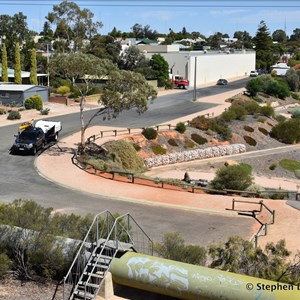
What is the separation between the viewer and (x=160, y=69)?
250 feet

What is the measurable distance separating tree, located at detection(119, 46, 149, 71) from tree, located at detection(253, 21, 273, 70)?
161 feet

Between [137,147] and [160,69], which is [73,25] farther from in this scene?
[137,147]

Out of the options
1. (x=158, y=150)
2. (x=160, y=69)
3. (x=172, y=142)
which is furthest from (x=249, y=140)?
(x=160, y=69)

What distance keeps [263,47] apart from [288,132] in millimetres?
91997

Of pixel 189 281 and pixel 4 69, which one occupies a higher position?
pixel 4 69

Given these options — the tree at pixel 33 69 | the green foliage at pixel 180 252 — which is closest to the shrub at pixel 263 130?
the tree at pixel 33 69

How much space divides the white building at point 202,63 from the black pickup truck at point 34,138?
1651 inches

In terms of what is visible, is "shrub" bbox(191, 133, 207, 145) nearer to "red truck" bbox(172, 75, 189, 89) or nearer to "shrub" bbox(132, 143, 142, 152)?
"shrub" bbox(132, 143, 142, 152)

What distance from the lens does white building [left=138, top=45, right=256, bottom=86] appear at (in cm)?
8444

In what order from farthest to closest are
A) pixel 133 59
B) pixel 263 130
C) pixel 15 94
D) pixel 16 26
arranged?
pixel 16 26
pixel 133 59
pixel 15 94
pixel 263 130

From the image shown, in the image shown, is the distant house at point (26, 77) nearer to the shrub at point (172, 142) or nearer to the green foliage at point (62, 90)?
the green foliage at point (62, 90)

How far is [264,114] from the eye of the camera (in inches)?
2029

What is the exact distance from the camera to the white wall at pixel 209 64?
84.4 metres

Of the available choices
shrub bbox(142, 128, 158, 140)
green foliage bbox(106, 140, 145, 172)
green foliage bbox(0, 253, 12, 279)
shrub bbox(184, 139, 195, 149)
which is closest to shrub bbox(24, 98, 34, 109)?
shrub bbox(142, 128, 158, 140)
